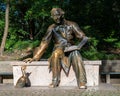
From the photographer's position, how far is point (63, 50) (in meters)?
7.39

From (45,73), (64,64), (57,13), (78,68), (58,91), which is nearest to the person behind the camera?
(58,91)

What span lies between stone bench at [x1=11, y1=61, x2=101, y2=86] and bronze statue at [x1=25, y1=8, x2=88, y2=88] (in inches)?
5.7

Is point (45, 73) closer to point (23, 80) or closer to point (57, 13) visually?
point (23, 80)

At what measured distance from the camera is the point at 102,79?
37.7ft

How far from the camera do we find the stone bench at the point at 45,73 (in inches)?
295

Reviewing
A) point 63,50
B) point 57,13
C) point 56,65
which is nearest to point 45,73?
point 56,65

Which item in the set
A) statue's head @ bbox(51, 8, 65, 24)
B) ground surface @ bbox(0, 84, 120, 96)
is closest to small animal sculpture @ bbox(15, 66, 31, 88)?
ground surface @ bbox(0, 84, 120, 96)

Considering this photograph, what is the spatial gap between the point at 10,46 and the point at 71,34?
9323mm

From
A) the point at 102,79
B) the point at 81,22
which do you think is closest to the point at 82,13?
the point at 81,22

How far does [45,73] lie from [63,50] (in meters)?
0.59

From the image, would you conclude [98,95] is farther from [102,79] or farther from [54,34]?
[102,79]

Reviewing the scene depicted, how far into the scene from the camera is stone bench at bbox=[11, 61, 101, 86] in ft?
24.6

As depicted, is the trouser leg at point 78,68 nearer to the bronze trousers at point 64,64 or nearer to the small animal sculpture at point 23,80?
the bronze trousers at point 64,64

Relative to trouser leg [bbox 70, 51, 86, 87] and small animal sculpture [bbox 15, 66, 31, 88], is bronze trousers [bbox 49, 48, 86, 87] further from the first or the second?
small animal sculpture [bbox 15, 66, 31, 88]
